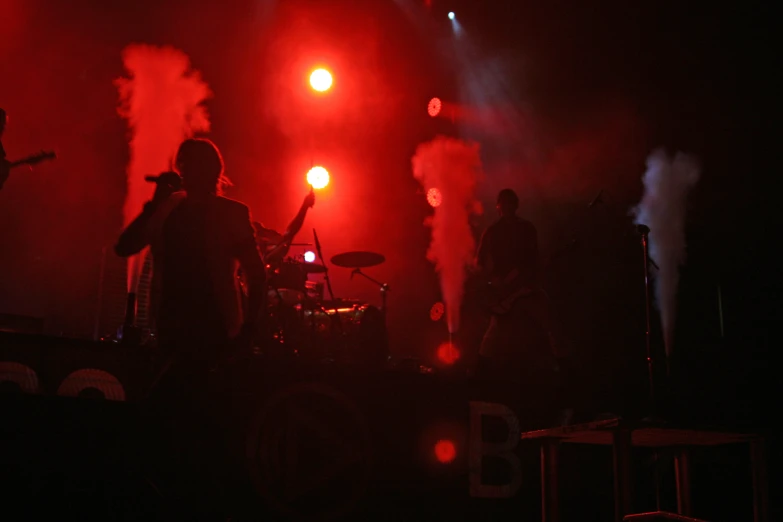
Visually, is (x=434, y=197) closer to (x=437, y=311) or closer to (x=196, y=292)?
(x=437, y=311)

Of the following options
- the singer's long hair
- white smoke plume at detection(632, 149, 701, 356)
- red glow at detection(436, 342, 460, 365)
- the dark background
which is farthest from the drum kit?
the singer's long hair

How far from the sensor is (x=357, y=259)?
30.3 feet

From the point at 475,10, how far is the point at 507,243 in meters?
6.55

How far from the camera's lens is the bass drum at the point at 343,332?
859 centimetres

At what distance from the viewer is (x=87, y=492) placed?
2.88 meters

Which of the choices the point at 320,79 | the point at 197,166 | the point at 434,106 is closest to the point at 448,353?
the point at 434,106

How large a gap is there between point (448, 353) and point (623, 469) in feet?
24.4

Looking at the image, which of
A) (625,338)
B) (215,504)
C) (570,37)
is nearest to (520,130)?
(570,37)

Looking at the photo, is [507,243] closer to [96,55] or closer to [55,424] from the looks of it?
[55,424]

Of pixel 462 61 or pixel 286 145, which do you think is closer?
pixel 462 61

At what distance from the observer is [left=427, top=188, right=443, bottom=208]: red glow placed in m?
11.7

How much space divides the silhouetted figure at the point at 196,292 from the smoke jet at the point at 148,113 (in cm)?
701

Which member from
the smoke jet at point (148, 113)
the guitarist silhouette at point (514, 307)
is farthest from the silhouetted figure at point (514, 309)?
the smoke jet at point (148, 113)

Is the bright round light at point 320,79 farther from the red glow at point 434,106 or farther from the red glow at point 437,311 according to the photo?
the red glow at point 437,311
